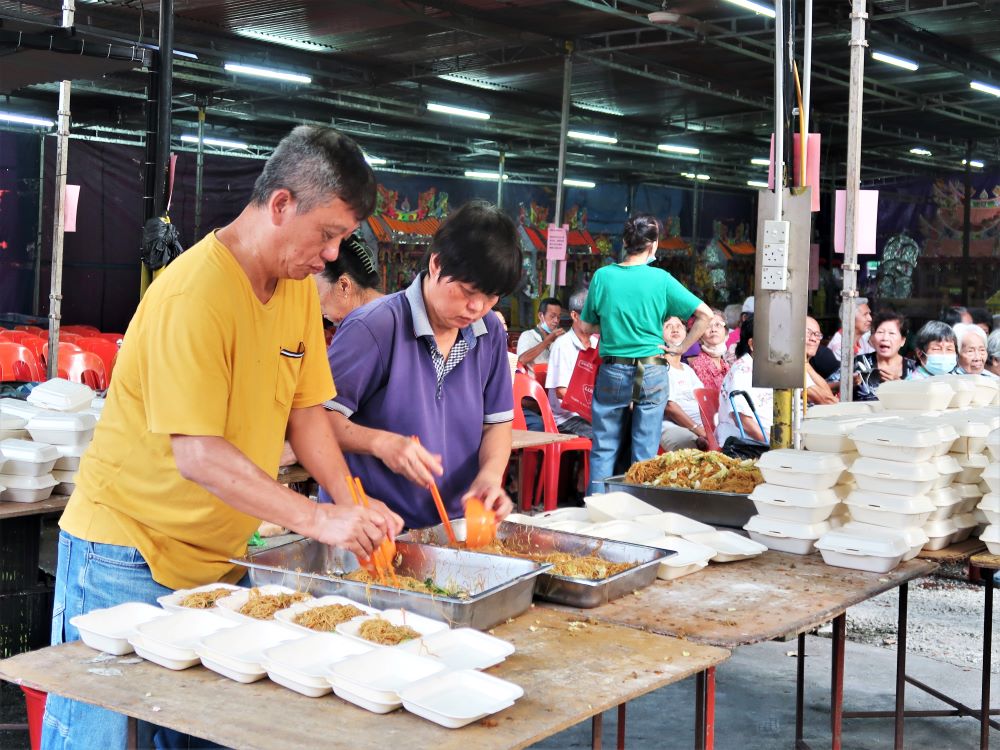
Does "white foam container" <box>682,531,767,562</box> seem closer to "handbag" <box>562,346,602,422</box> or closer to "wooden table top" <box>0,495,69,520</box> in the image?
"wooden table top" <box>0,495,69,520</box>

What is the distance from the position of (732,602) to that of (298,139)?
1459mm

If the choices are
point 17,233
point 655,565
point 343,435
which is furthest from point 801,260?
point 17,233

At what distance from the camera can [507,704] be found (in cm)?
173

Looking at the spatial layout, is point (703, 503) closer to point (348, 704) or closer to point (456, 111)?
point (348, 704)

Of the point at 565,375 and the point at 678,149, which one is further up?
the point at 678,149

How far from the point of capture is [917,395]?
3881 millimetres

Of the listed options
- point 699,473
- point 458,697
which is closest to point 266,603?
point 458,697

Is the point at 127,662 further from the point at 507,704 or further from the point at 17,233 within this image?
the point at 17,233

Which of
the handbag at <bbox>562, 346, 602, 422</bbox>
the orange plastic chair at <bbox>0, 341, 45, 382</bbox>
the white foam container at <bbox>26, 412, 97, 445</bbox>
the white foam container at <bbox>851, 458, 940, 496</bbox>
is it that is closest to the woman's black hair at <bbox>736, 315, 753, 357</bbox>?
the handbag at <bbox>562, 346, 602, 422</bbox>

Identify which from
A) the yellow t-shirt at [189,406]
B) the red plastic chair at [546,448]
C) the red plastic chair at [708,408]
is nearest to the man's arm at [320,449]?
the yellow t-shirt at [189,406]

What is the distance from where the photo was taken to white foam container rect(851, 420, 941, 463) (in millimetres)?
3168

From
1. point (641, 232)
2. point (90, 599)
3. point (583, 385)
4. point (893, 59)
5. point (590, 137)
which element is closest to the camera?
point (90, 599)

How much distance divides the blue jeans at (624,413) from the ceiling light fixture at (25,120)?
33.6ft

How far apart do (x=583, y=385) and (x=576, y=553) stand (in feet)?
14.9
